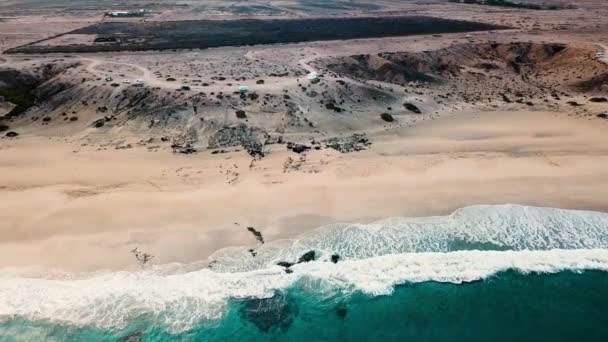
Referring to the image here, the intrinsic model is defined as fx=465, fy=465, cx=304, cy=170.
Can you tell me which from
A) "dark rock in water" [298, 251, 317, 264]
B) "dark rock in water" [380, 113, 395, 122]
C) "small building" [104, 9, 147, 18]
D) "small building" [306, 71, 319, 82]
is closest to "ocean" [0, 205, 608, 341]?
"dark rock in water" [298, 251, 317, 264]

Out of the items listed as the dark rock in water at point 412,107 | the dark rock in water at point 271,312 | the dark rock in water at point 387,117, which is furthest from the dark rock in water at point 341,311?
the dark rock in water at point 412,107

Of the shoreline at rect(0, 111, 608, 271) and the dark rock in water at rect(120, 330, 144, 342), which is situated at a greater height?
the shoreline at rect(0, 111, 608, 271)

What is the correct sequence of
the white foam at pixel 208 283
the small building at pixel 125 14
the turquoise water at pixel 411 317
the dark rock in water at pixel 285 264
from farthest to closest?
the small building at pixel 125 14
the dark rock in water at pixel 285 264
the white foam at pixel 208 283
the turquoise water at pixel 411 317

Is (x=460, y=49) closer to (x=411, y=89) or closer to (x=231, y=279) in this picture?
(x=411, y=89)

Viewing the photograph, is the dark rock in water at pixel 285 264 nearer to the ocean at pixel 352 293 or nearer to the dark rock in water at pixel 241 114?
the ocean at pixel 352 293

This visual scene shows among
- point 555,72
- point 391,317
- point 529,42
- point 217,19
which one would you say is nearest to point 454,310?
point 391,317

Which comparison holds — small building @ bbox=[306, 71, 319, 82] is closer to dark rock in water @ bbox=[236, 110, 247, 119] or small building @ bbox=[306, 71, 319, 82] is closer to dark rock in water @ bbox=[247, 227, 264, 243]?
dark rock in water @ bbox=[236, 110, 247, 119]
